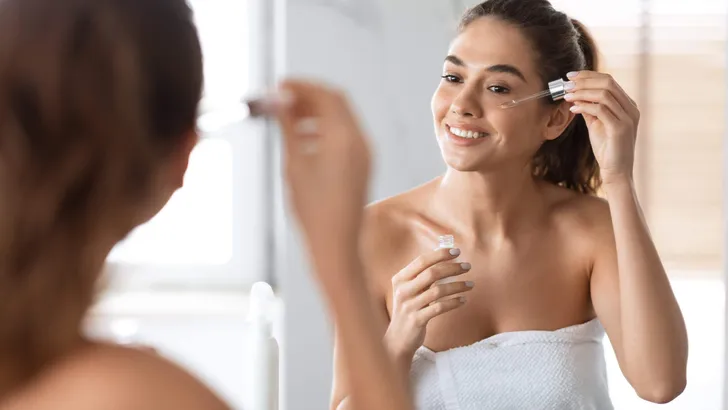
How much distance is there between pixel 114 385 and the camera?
56 centimetres

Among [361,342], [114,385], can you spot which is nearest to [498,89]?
[361,342]

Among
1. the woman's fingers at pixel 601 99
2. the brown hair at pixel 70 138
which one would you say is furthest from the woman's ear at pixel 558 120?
the brown hair at pixel 70 138

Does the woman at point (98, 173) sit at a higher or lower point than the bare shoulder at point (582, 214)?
higher

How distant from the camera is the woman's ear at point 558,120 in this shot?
1333mm

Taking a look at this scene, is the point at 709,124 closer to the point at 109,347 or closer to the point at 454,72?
the point at 454,72

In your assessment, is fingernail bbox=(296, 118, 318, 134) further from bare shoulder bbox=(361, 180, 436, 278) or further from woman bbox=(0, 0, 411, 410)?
bare shoulder bbox=(361, 180, 436, 278)

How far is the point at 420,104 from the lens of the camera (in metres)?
1.56

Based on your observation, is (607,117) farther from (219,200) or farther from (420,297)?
(219,200)

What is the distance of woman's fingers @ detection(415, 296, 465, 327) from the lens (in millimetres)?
1107

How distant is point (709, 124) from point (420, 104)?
523mm

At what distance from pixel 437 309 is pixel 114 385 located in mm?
598

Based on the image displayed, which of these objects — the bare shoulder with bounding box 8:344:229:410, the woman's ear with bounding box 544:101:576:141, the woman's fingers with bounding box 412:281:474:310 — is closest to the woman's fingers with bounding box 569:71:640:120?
the woman's ear with bounding box 544:101:576:141

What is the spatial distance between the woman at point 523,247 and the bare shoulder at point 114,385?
57cm

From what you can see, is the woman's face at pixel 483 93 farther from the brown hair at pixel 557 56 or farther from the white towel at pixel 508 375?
the white towel at pixel 508 375
